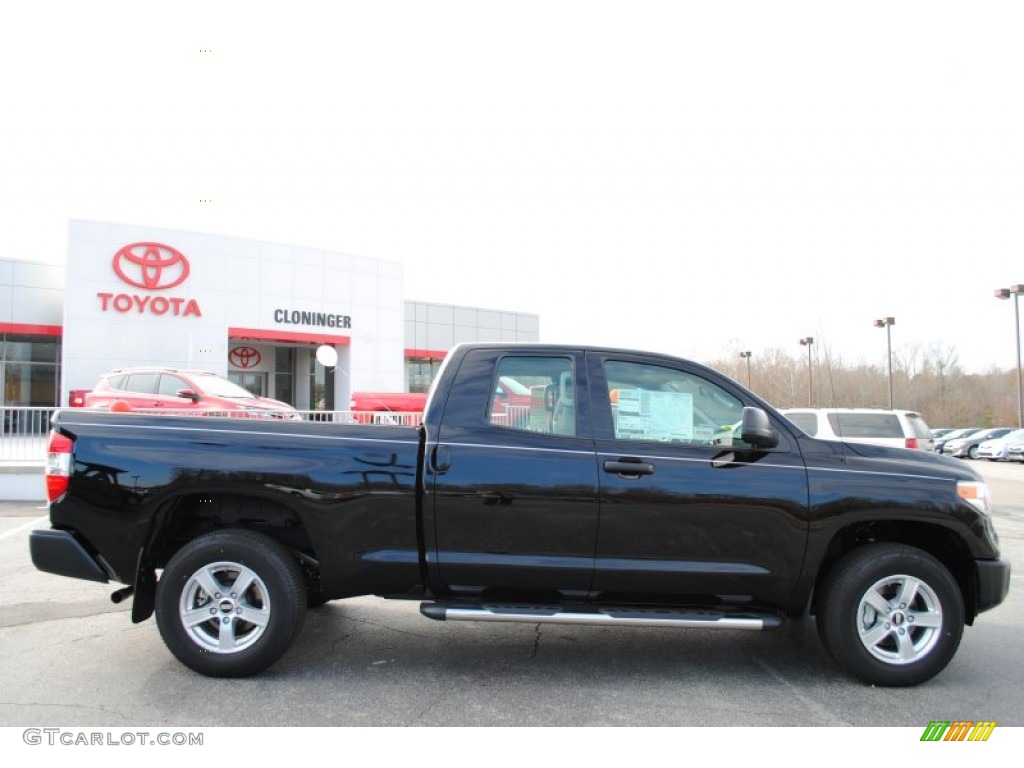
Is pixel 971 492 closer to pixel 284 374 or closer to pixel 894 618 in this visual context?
pixel 894 618

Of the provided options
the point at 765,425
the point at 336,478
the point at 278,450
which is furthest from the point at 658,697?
the point at 278,450

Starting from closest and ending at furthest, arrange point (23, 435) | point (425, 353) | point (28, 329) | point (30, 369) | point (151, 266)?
1. point (23, 435)
2. point (151, 266)
3. point (28, 329)
4. point (30, 369)
5. point (425, 353)

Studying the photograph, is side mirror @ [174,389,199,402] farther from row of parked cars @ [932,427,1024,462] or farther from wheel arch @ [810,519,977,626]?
row of parked cars @ [932,427,1024,462]

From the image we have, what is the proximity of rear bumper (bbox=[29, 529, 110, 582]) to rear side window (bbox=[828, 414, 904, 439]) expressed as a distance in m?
13.7

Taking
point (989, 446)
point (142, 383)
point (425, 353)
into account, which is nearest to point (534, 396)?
point (142, 383)

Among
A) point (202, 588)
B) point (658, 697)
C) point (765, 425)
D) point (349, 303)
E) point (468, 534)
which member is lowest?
point (658, 697)

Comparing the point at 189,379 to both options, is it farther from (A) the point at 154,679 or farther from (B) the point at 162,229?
(B) the point at 162,229

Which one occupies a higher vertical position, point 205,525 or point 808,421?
point 808,421

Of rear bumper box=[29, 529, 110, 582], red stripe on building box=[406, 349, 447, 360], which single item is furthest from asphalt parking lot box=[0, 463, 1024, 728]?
red stripe on building box=[406, 349, 447, 360]

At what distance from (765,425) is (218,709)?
3.26 m

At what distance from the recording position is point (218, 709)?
350 cm

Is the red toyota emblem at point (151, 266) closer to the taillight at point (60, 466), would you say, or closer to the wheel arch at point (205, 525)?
the taillight at point (60, 466)

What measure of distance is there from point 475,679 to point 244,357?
92.1 ft

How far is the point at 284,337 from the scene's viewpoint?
26484 mm
